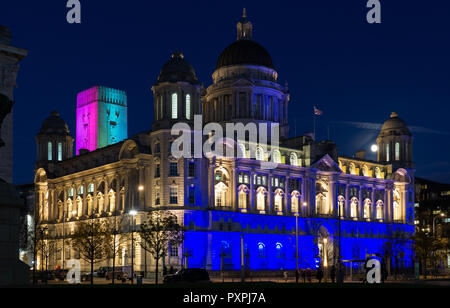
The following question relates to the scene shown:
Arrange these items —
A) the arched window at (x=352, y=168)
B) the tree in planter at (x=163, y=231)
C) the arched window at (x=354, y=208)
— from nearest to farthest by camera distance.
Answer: the tree in planter at (x=163, y=231) < the arched window at (x=354, y=208) < the arched window at (x=352, y=168)

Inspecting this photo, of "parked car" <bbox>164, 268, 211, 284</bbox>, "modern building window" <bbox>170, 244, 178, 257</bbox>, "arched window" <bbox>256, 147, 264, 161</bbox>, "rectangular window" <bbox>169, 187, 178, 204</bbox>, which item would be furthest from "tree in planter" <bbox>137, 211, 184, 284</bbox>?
"arched window" <bbox>256, 147, 264, 161</bbox>

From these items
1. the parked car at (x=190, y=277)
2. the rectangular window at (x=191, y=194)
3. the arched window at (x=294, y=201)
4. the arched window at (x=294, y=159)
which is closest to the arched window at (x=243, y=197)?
the rectangular window at (x=191, y=194)

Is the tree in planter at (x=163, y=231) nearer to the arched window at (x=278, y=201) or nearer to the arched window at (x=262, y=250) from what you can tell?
the arched window at (x=262, y=250)

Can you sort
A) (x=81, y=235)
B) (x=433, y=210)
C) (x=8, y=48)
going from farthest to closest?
1. (x=433, y=210)
2. (x=81, y=235)
3. (x=8, y=48)

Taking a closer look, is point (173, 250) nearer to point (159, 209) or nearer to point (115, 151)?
point (159, 209)

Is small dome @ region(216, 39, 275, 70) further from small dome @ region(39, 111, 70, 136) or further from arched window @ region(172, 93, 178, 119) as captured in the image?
small dome @ region(39, 111, 70, 136)

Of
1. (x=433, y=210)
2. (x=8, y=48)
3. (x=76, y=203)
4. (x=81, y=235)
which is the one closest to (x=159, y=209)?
(x=81, y=235)

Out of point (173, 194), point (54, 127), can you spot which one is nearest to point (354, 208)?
point (173, 194)

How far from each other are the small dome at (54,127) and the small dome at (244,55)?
34772mm

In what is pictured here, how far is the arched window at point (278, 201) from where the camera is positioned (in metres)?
127

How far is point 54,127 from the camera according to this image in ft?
493

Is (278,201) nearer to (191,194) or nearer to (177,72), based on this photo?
(191,194)

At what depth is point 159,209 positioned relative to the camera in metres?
112
